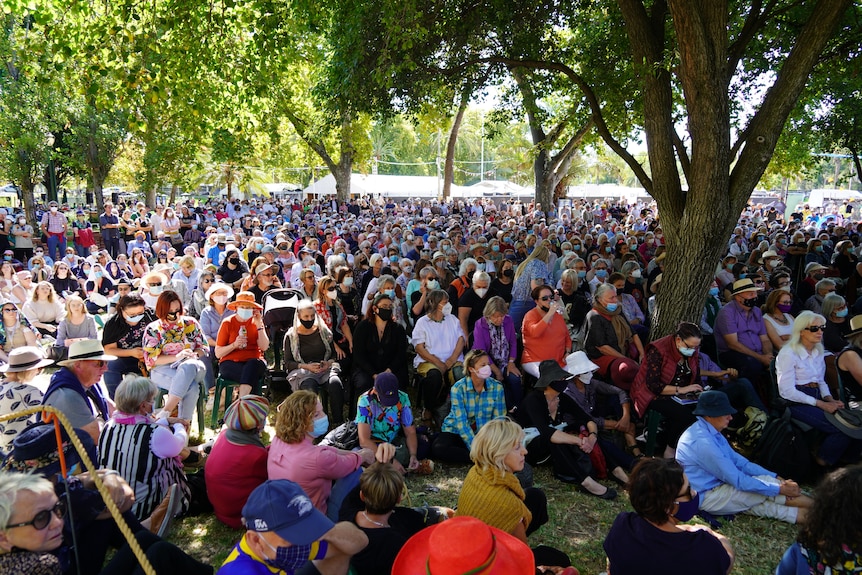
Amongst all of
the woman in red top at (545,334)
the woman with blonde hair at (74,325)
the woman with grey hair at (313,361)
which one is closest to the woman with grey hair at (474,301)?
the woman in red top at (545,334)

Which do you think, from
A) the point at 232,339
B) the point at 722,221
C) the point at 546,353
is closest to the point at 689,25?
the point at 722,221

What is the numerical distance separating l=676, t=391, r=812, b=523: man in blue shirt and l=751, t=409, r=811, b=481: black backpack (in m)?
0.67

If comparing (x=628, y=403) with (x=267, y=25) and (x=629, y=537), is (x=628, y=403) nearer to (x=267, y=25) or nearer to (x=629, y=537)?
(x=629, y=537)

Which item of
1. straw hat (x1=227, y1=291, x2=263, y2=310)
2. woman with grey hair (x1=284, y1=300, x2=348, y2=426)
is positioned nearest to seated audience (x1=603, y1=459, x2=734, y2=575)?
woman with grey hair (x1=284, y1=300, x2=348, y2=426)

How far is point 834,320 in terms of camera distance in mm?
6941

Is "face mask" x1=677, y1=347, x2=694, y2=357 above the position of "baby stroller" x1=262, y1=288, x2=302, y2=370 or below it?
above

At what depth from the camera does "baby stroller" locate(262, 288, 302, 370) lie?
7340mm

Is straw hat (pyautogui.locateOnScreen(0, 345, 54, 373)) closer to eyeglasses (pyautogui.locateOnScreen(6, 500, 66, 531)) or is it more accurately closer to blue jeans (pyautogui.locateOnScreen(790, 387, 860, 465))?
eyeglasses (pyautogui.locateOnScreen(6, 500, 66, 531))

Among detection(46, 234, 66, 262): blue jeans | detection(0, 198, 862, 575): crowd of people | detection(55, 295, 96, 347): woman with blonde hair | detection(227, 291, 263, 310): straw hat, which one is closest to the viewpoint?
detection(0, 198, 862, 575): crowd of people

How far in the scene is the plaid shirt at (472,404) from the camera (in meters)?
5.30

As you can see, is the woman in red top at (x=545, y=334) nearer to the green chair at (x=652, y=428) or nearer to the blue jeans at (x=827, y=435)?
the green chair at (x=652, y=428)

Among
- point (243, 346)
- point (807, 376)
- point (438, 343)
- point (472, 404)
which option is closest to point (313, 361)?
point (243, 346)

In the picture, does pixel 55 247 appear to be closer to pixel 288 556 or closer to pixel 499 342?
pixel 499 342

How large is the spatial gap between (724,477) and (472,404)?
6.52 ft
